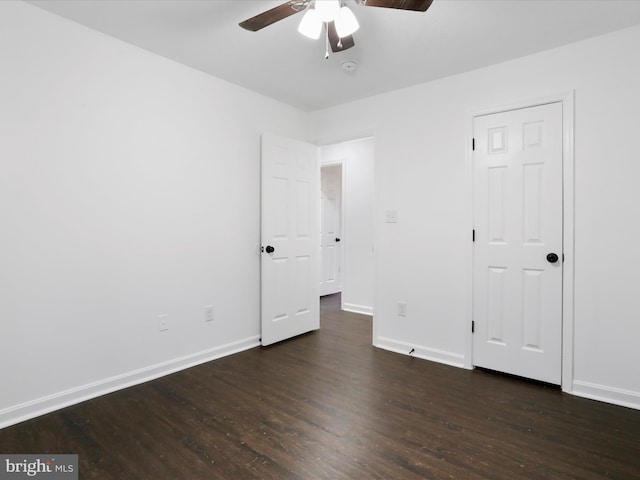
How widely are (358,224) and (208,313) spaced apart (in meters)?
2.62

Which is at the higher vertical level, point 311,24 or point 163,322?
point 311,24

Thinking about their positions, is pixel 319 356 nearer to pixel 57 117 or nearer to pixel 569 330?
pixel 569 330

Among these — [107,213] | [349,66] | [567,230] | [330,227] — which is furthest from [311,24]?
[330,227]

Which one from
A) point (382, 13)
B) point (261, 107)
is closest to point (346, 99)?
point (261, 107)

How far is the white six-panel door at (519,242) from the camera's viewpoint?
8.39 feet

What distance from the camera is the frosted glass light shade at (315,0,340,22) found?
173cm

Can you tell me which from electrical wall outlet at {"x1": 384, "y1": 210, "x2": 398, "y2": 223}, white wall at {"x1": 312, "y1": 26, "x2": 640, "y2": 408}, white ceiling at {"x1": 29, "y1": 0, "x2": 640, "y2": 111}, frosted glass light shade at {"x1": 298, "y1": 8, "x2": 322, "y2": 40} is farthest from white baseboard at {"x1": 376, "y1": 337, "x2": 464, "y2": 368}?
frosted glass light shade at {"x1": 298, "y1": 8, "x2": 322, "y2": 40}

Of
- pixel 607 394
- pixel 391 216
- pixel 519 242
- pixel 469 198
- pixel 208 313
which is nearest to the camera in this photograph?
pixel 607 394

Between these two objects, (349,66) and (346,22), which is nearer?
(346,22)

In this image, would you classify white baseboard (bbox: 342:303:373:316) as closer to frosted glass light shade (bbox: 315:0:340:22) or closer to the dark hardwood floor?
the dark hardwood floor

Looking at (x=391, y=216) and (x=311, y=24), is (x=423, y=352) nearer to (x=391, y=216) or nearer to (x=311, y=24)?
(x=391, y=216)

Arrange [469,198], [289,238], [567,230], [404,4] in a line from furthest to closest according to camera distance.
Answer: [289,238]
[469,198]
[567,230]
[404,4]

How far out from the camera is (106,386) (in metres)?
2.42

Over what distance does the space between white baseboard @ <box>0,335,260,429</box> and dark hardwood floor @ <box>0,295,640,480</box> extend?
7cm
